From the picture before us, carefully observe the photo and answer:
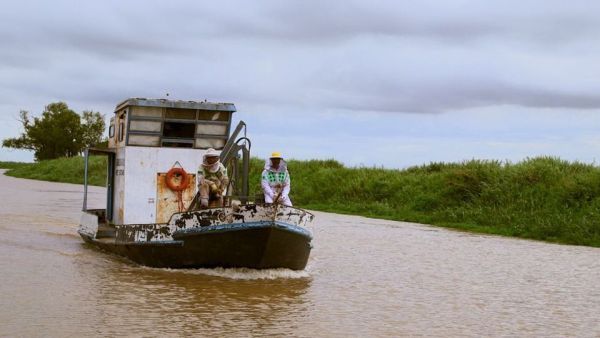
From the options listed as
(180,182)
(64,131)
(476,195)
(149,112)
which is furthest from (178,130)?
(64,131)

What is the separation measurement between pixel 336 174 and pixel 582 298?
20.2 m

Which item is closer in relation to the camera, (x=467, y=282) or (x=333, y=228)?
Result: (x=467, y=282)

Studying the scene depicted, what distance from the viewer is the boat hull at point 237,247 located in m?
11.6

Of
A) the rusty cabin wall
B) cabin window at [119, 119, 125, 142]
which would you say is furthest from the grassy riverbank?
cabin window at [119, 119, 125, 142]

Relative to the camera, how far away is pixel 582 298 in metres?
11.2

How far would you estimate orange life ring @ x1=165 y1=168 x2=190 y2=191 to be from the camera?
14547 mm

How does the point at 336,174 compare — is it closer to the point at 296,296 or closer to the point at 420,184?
the point at 420,184

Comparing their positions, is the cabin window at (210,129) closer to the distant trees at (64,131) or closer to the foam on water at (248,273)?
the foam on water at (248,273)

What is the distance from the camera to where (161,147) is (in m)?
14.5

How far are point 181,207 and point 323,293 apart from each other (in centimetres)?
450

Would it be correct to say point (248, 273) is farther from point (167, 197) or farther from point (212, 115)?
point (212, 115)

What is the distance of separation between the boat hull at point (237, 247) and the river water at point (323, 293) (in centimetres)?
19

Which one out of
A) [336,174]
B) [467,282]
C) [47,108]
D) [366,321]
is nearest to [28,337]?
[366,321]

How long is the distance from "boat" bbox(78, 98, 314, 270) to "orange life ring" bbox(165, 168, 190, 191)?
2 cm
